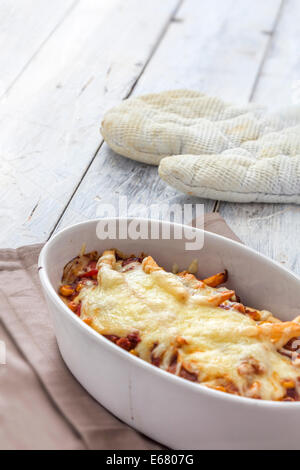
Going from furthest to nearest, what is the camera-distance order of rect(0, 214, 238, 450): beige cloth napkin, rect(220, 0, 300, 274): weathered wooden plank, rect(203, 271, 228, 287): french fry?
1. rect(220, 0, 300, 274): weathered wooden plank
2. rect(203, 271, 228, 287): french fry
3. rect(0, 214, 238, 450): beige cloth napkin

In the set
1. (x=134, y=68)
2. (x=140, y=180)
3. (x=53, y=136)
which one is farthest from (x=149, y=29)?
(x=140, y=180)

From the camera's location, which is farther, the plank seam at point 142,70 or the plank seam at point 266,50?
the plank seam at point 266,50

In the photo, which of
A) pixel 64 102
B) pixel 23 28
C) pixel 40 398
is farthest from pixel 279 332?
pixel 23 28

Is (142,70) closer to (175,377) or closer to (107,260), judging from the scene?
(107,260)

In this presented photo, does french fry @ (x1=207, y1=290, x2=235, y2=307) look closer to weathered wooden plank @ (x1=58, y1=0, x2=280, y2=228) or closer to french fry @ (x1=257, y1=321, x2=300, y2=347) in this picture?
french fry @ (x1=257, y1=321, x2=300, y2=347)

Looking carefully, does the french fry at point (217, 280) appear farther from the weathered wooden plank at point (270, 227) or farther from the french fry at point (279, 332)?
the weathered wooden plank at point (270, 227)

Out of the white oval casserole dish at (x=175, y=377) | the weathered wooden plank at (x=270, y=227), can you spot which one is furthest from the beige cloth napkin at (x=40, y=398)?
the weathered wooden plank at (x=270, y=227)

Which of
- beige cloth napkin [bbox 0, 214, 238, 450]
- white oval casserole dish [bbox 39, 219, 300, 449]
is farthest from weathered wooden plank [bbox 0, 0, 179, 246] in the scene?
white oval casserole dish [bbox 39, 219, 300, 449]
